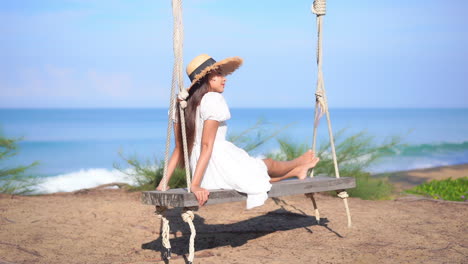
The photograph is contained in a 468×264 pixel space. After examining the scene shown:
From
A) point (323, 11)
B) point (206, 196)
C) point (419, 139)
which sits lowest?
point (419, 139)

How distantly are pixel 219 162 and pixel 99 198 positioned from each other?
281 centimetres

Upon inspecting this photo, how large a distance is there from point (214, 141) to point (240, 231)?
1.34 metres

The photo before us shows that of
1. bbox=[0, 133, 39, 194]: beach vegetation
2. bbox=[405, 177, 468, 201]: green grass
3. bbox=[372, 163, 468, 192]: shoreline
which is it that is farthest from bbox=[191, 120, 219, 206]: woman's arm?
bbox=[372, 163, 468, 192]: shoreline

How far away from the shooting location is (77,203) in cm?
597

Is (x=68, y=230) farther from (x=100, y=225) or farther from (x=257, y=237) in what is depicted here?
(x=257, y=237)

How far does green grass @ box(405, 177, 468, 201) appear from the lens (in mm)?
6906

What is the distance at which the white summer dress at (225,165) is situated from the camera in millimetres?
3744

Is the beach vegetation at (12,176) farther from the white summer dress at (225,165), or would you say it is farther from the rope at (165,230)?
the rope at (165,230)

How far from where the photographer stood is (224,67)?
3930mm

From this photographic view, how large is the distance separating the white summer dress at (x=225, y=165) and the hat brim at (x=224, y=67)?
15 cm

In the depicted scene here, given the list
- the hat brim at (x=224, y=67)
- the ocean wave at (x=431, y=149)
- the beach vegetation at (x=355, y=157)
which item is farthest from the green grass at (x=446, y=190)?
the ocean wave at (x=431, y=149)

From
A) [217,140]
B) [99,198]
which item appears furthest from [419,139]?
[217,140]

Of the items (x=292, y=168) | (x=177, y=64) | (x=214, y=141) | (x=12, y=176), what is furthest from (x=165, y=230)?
(x=12, y=176)

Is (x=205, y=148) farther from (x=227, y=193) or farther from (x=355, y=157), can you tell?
(x=355, y=157)
